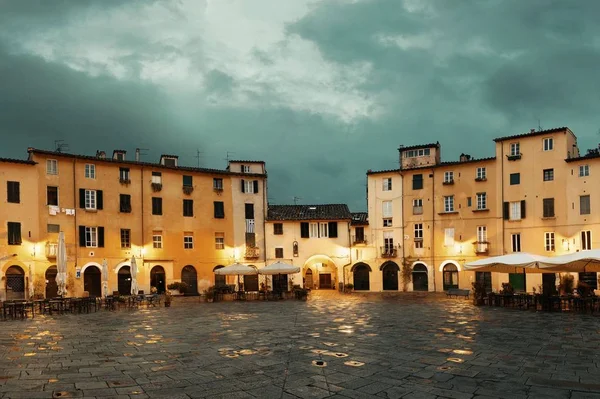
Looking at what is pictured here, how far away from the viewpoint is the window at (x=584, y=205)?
38.0m

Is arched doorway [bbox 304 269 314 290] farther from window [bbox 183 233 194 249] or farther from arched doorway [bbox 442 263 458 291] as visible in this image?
arched doorway [bbox 442 263 458 291]

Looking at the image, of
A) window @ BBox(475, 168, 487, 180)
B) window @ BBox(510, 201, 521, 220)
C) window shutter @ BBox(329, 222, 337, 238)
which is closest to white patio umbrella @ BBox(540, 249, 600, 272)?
window @ BBox(510, 201, 521, 220)

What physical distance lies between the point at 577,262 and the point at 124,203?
111 ft

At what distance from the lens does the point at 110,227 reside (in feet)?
134

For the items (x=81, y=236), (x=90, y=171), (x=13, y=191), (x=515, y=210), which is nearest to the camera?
(x=13, y=191)

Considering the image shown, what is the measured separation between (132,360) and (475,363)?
25.2 ft

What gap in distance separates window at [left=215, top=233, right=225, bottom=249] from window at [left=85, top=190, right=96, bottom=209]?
11.4 metres

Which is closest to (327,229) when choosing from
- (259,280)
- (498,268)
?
(259,280)

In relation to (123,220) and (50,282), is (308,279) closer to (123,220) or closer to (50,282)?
(123,220)

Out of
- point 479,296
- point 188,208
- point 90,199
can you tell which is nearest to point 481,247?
point 479,296

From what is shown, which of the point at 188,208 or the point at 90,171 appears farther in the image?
the point at 188,208

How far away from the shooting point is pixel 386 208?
48188 millimetres

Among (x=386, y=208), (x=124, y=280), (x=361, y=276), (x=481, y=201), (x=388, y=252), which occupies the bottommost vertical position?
(x=361, y=276)

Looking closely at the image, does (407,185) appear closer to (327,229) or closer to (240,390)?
(327,229)
